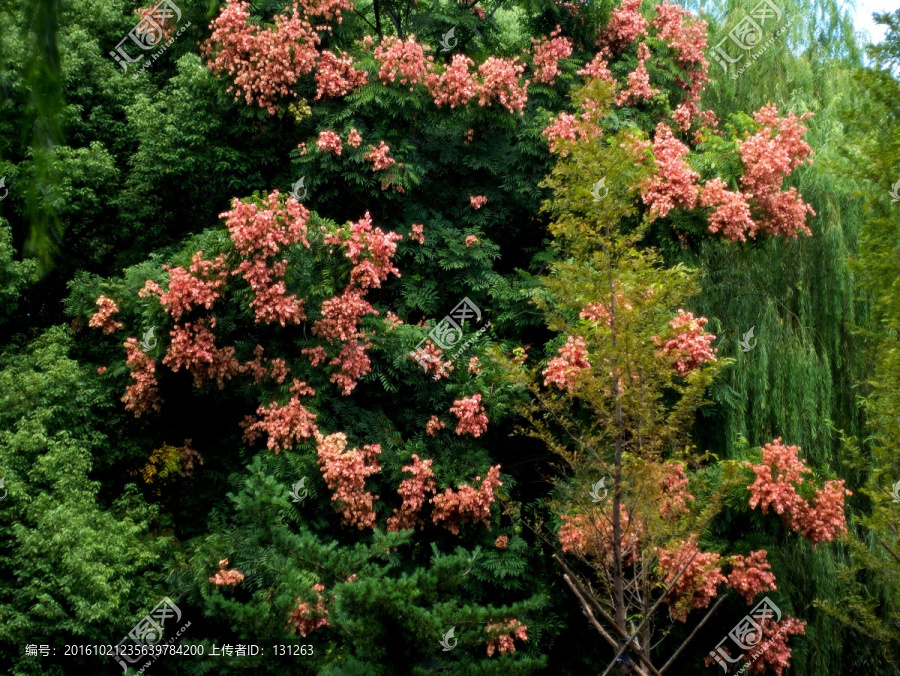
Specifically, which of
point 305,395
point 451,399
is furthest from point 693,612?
point 305,395

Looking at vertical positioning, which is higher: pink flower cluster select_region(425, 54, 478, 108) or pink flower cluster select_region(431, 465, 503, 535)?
pink flower cluster select_region(425, 54, 478, 108)

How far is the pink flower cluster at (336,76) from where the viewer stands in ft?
29.2

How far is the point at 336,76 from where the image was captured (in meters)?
8.91

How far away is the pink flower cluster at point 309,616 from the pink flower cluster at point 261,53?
5144 millimetres

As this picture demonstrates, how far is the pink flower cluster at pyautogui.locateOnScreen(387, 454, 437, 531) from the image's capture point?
727 cm

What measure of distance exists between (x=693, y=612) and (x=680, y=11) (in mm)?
6609

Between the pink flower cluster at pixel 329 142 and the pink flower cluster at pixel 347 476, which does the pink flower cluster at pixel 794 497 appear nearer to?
the pink flower cluster at pixel 347 476

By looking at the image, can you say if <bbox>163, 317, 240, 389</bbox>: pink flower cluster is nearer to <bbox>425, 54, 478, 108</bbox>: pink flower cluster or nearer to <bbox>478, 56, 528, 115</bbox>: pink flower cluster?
<bbox>425, 54, 478, 108</bbox>: pink flower cluster

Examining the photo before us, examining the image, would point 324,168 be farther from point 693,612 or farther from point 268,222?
point 693,612

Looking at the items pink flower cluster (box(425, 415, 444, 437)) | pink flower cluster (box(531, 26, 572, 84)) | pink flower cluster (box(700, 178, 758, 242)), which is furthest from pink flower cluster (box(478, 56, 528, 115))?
pink flower cluster (box(425, 415, 444, 437))

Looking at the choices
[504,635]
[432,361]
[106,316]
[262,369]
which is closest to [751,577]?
[504,635]

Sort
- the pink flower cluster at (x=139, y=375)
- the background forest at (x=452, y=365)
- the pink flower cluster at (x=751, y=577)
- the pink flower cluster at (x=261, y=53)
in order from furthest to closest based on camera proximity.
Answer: the pink flower cluster at (x=261, y=53) → the pink flower cluster at (x=139, y=375) → the pink flower cluster at (x=751, y=577) → the background forest at (x=452, y=365)

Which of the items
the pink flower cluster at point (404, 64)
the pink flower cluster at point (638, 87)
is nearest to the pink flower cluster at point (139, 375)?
the pink flower cluster at point (404, 64)

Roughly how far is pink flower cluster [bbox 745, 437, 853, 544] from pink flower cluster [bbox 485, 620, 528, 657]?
2287mm
